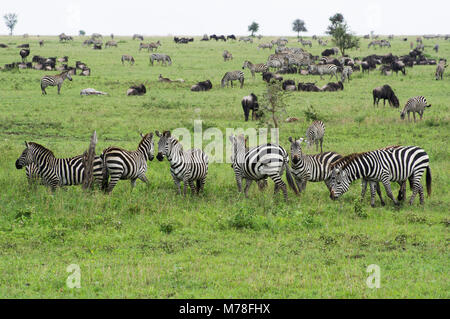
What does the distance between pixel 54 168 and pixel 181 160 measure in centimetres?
301

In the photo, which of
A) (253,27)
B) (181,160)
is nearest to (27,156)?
(181,160)

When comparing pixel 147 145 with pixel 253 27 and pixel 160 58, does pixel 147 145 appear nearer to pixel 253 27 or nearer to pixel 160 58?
pixel 160 58

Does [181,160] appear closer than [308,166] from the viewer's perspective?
Yes

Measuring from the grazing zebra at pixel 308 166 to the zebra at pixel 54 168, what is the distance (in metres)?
4.76

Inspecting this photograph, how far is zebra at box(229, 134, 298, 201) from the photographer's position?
1301 cm

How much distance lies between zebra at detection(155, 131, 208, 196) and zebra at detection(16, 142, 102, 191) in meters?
1.64

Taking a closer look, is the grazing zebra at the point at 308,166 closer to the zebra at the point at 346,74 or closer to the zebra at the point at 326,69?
the zebra at the point at 346,74

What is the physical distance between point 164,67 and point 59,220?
112ft

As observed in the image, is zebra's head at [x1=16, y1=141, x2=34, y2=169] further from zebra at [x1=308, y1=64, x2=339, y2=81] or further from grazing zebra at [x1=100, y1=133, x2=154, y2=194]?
zebra at [x1=308, y1=64, x2=339, y2=81]

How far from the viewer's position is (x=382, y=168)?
12562 mm

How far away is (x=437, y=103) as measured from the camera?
28.3 m

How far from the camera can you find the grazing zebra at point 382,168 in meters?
12.5

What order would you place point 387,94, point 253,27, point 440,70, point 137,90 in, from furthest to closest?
1. point 253,27
2. point 440,70
3. point 137,90
4. point 387,94
